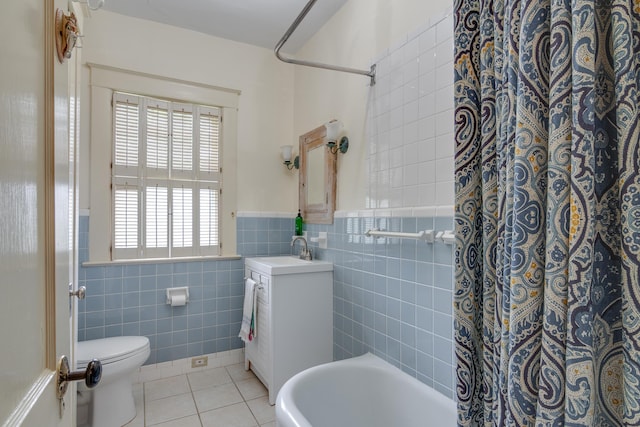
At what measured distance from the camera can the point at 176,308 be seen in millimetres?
2791

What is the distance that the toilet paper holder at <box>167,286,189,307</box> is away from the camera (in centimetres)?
272

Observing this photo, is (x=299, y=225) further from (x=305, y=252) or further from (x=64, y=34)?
(x=64, y=34)

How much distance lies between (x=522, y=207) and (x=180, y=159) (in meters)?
2.69

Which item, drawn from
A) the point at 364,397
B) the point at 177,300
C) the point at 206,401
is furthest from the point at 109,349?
the point at 364,397

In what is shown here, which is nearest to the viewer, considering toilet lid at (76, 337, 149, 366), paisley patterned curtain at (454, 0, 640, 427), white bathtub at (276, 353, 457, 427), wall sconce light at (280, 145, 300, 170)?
paisley patterned curtain at (454, 0, 640, 427)

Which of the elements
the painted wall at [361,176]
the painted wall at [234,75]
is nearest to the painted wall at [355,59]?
the painted wall at [361,176]

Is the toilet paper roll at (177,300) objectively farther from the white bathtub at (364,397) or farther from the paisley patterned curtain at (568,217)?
the paisley patterned curtain at (568,217)

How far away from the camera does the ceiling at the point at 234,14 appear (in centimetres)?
252

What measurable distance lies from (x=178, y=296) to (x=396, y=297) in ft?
5.86

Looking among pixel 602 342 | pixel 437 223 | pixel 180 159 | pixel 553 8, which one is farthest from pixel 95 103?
pixel 602 342

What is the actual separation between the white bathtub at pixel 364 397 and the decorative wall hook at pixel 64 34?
1.46 meters

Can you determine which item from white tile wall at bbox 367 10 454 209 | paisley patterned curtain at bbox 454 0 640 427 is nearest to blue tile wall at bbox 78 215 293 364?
white tile wall at bbox 367 10 454 209

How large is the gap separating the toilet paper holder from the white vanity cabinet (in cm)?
67

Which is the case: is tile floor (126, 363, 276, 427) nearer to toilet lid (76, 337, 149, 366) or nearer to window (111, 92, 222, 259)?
toilet lid (76, 337, 149, 366)
